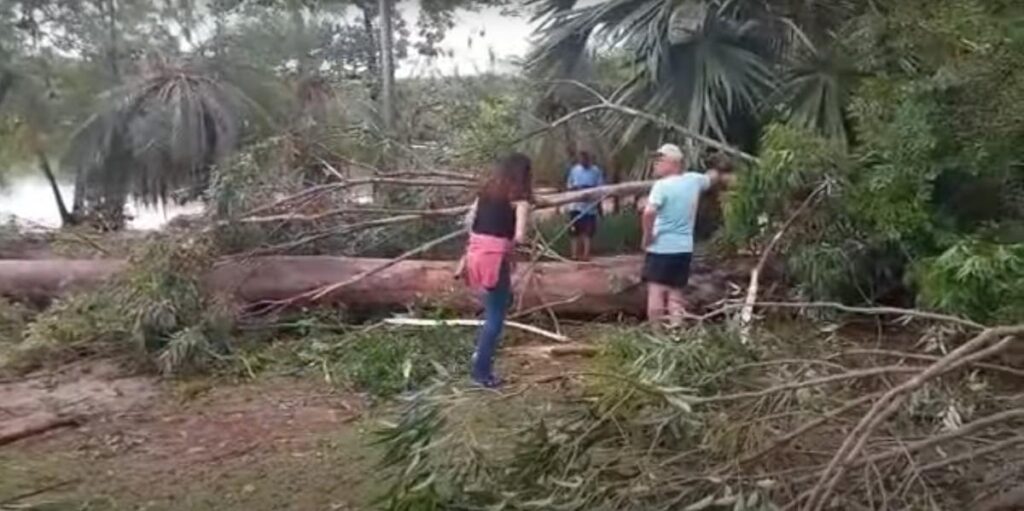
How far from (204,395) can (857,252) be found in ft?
12.6

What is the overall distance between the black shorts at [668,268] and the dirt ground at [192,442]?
0.66m

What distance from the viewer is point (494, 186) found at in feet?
20.4

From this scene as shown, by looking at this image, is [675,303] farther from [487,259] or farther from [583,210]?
[583,210]

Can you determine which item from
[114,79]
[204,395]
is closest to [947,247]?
[204,395]

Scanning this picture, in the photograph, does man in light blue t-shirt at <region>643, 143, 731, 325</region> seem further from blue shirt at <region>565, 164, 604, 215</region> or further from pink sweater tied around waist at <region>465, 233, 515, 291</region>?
blue shirt at <region>565, 164, 604, 215</region>

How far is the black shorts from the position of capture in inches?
267

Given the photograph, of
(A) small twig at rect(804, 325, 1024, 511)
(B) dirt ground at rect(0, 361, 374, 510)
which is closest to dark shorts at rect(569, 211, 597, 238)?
(B) dirt ground at rect(0, 361, 374, 510)

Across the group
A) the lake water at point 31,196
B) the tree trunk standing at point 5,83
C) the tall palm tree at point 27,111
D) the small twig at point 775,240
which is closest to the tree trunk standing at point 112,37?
the tall palm tree at point 27,111

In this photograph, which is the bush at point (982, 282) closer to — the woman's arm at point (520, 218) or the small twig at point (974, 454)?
the small twig at point (974, 454)

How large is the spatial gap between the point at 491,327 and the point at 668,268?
3.96 feet

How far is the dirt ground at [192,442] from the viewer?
15.8 feet

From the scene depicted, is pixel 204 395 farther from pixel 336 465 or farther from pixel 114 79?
pixel 114 79

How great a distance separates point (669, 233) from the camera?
673cm

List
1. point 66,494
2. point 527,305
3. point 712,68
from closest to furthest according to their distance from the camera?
point 66,494
point 527,305
point 712,68
